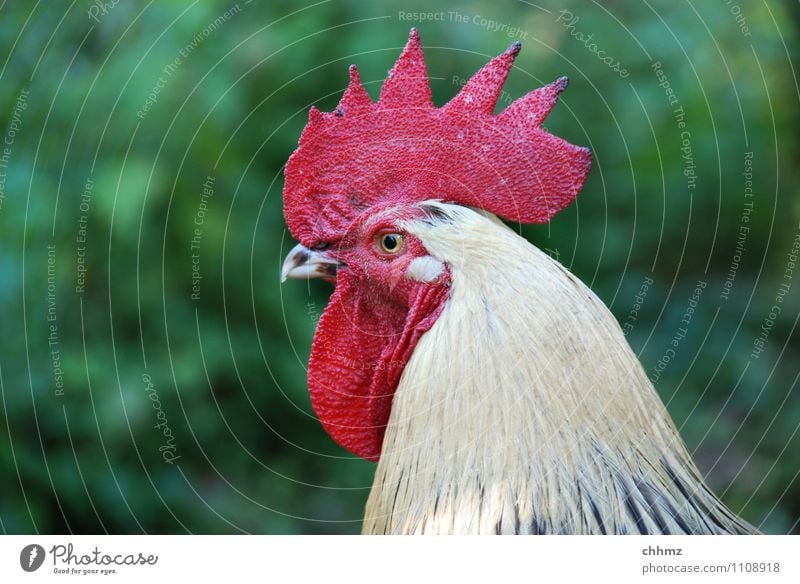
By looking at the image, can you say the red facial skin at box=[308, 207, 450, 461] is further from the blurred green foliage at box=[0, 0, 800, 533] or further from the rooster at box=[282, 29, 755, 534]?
the blurred green foliage at box=[0, 0, 800, 533]

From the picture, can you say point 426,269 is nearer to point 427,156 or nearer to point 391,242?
point 391,242

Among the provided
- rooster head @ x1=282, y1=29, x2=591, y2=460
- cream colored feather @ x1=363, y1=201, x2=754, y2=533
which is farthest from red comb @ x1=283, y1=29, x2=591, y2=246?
cream colored feather @ x1=363, y1=201, x2=754, y2=533

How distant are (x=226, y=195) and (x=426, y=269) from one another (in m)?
1.20

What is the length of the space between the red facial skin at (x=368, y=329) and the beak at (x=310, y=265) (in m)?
0.02

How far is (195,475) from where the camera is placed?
Answer: 308 cm

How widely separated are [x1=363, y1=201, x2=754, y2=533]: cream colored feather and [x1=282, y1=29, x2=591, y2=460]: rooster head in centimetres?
Answer: 7

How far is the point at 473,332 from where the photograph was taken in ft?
5.62

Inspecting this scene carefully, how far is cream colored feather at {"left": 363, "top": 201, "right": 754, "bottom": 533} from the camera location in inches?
66.4

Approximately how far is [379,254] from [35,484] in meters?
1.67

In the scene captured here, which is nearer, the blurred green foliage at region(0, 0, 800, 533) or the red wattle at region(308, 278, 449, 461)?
the red wattle at region(308, 278, 449, 461)

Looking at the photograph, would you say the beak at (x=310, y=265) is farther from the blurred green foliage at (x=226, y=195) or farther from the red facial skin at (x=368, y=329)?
the blurred green foliage at (x=226, y=195)
